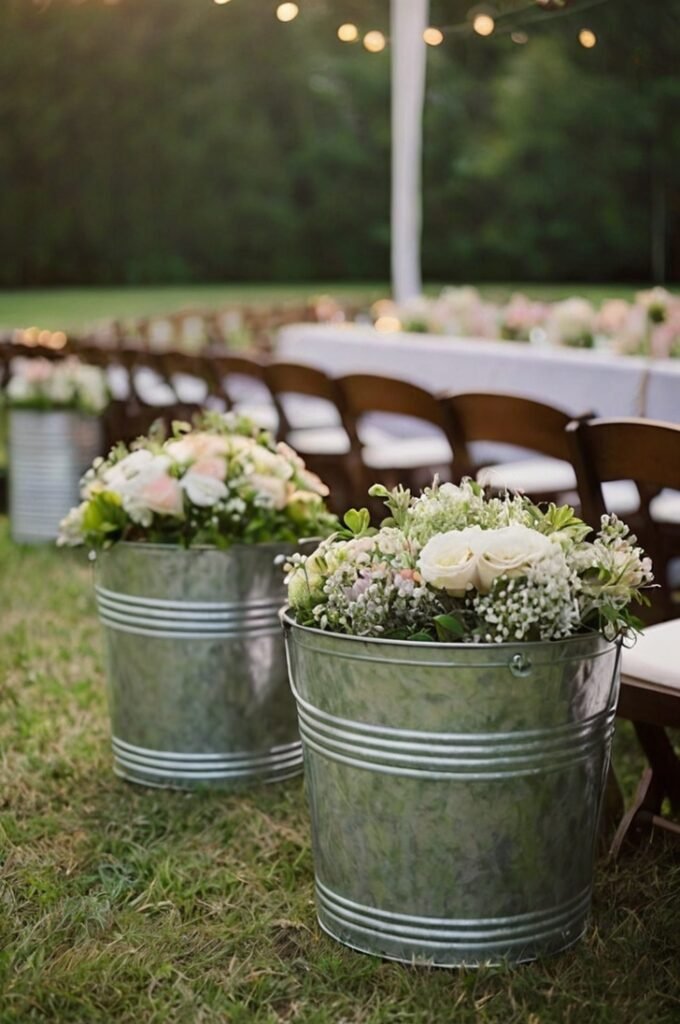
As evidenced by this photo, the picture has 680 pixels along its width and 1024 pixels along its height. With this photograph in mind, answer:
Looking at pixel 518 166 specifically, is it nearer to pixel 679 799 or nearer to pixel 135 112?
pixel 135 112

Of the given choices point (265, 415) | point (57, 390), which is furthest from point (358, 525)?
point (57, 390)

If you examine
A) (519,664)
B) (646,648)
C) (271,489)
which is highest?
(271,489)

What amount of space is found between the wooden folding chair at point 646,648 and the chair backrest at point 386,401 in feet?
3.99

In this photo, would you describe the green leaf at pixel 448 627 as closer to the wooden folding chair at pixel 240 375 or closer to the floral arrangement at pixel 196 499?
the floral arrangement at pixel 196 499

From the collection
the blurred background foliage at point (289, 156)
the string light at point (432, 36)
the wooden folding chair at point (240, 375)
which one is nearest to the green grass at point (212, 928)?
the wooden folding chair at point (240, 375)

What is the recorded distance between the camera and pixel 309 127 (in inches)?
1181

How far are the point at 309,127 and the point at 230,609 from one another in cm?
2807

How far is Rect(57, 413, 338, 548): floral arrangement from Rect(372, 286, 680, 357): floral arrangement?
2.59 metres

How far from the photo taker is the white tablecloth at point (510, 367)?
16.8ft

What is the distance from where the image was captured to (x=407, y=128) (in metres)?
8.69

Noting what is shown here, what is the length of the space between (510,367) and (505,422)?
7.55ft

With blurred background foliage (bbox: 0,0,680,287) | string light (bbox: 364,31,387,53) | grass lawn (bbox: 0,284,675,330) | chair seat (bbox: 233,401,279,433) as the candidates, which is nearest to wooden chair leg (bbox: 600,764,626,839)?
chair seat (bbox: 233,401,279,433)

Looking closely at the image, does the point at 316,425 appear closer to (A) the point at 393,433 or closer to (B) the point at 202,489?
(A) the point at 393,433

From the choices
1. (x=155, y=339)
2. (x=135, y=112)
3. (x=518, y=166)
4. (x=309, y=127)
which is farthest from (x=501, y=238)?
(x=155, y=339)
